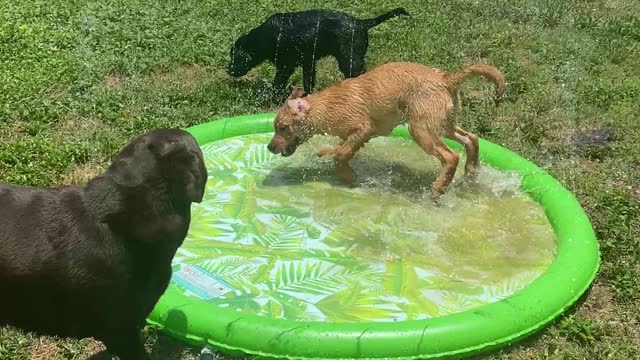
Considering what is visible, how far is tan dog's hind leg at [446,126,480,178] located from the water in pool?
0.11 m

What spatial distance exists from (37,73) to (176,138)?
5768mm

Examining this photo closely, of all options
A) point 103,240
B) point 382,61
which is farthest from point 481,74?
point 382,61

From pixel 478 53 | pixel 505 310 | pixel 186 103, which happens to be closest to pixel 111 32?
pixel 186 103

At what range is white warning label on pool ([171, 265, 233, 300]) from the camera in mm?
4871

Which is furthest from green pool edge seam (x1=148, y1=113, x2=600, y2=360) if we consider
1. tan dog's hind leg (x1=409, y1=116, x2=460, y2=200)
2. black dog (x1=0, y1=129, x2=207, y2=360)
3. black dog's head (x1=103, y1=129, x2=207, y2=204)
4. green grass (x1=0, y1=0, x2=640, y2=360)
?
tan dog's hind leg (x1=409, y1=116, x2=460, y2=200)

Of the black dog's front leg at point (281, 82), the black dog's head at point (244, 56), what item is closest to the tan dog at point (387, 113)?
the black dog's front leg at point (281, 82)

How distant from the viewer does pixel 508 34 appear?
1073 centimetres

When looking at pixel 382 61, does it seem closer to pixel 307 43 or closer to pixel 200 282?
pixel 307 43

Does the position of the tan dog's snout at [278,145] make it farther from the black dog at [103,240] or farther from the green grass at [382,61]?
the black dog at [103,240]

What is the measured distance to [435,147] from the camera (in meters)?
6.07

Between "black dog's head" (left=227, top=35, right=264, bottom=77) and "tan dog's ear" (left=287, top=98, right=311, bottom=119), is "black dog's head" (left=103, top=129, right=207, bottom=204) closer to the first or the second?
"tan dog's ear" (left=287, top=98, right=311, bottom=119)

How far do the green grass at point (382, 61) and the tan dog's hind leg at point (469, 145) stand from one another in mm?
953

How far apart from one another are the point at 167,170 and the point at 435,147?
302 cm

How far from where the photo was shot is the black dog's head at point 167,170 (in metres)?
3.57
